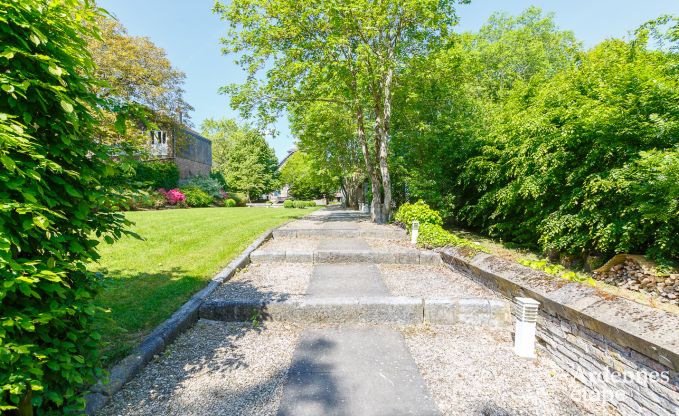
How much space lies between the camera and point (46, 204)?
187 centimetres

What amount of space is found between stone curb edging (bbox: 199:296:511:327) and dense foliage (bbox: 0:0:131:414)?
6.46 feet

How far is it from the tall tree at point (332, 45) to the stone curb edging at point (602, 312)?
7756mm

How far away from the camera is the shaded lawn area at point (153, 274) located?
3.21 m

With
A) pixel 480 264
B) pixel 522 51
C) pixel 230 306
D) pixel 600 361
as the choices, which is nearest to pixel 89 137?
pixel 230 306

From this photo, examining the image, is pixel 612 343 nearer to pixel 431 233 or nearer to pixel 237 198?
pixel 431 233

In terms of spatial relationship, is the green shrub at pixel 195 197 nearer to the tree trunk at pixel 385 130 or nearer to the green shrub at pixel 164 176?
the green shrub at pixel 164 176

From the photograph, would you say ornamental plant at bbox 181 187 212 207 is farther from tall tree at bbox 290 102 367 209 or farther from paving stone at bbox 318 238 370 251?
paving stone at bbox 318 238 370 251

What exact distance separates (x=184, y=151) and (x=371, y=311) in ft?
97.7

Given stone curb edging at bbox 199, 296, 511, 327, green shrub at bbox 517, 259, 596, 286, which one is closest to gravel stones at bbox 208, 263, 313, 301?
stone curb edging at bbox 199, 296, 511, 327

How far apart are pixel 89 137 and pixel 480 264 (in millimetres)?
5229

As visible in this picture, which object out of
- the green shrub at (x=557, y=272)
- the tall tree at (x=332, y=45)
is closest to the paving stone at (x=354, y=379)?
the green shrub at (x=557, y=272)

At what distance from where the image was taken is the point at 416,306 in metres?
4.11

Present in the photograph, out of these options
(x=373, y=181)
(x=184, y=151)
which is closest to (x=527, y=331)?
(x=373, y=181)

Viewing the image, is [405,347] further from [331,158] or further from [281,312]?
[331,158]
